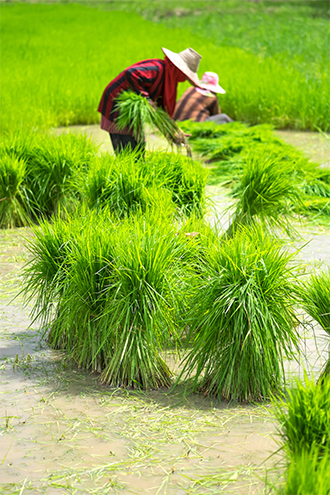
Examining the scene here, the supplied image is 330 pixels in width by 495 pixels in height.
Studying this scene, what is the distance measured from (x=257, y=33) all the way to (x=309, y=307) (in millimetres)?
14412

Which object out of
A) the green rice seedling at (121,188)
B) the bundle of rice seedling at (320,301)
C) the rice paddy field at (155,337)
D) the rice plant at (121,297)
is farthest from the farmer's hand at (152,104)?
the bundle of rice seedling at (320,301)

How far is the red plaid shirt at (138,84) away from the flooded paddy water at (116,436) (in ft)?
7.81

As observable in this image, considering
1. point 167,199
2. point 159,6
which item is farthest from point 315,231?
point 159,6

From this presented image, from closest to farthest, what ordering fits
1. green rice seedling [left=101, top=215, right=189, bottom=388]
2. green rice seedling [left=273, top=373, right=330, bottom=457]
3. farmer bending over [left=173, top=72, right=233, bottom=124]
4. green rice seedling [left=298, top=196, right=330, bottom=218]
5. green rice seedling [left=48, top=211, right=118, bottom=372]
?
green rice seedling [left=273, top=373, right=330, bottom=457] → green rice seedling [left=101, top=215, right=189, bottom=388] → green rice seedling [left=48, top=211, right=118, bottom=372] → green rice seedling [left=298, top=196, right=330, bottom=218] → farmer bending over [left=173, top=72, right=233, bottom=124]

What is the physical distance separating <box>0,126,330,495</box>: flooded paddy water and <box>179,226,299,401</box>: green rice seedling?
93mm

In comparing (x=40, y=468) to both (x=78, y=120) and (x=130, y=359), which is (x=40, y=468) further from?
(x=78, y=120)

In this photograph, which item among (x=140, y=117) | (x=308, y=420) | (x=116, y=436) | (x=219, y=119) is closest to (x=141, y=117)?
(x=140, y=117)

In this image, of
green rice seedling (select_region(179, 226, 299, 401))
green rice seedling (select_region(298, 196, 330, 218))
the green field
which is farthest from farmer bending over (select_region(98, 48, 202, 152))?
green rice seedling (select_region(179, 226, 299, 401))

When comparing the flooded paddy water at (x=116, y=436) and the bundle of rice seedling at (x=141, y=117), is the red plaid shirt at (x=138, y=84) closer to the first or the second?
the bundle of rice seedling at (x=141, y=117)

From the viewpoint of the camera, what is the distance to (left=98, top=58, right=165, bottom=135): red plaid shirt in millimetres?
4621

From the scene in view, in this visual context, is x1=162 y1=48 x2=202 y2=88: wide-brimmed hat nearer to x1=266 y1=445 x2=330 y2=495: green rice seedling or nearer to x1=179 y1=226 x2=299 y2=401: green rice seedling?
x1=179 y1=226 x2=299 y2=401: green rice seedling

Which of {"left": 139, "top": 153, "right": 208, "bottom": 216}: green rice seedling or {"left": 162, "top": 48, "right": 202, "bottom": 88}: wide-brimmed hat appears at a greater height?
{"left": 162, "top": 48, "right": 202, "bottom": 88}: wide-brimmed hat

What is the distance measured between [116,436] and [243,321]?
649mm

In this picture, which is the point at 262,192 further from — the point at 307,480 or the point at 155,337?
the point at 307,480
